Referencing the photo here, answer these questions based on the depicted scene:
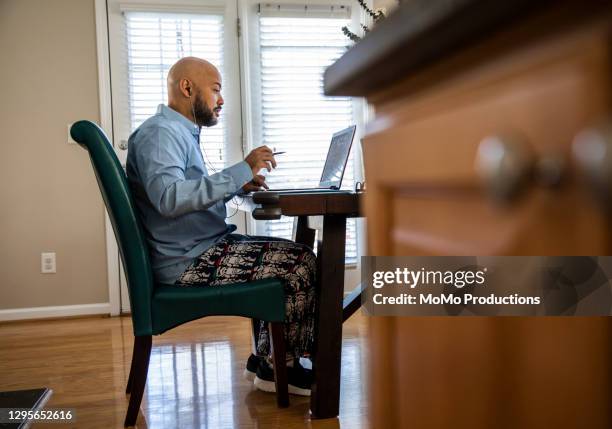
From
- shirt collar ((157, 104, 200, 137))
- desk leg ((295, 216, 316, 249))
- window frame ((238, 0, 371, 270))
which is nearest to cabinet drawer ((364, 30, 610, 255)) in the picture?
shirt collar ((157, 104, 200, 137))

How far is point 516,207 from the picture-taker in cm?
35

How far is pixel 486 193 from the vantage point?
0.37 m

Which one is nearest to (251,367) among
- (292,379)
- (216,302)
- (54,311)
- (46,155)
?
(292,379)

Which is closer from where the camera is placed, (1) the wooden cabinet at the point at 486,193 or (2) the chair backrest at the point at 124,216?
(1) the wooden cabinet at the point at 486,193

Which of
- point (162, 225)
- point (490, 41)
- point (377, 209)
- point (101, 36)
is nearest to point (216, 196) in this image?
point (162, 225)

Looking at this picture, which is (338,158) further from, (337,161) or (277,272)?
(277,272)

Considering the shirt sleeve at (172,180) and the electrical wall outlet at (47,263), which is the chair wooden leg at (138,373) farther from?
the electrical wall outlet at (47,263)

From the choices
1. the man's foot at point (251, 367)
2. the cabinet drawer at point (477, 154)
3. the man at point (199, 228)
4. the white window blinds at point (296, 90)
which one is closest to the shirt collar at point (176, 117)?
the man at point (199, 228)

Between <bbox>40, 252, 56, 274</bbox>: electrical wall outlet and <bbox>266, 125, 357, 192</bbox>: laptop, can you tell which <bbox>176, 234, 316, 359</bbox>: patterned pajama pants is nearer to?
<bbox>266, 125, 357, 192</bbox>: laptop

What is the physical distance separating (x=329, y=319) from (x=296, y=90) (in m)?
2.35

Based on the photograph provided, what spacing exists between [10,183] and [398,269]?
3.62 metres

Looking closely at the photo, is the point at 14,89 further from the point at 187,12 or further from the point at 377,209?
the point at 377,209

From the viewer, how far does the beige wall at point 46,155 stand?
361cm

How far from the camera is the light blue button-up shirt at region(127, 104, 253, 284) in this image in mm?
1918
